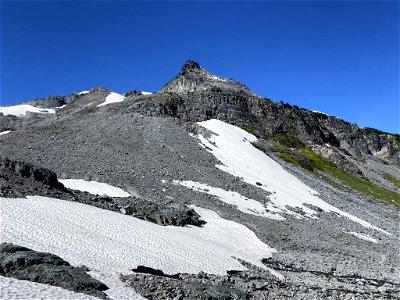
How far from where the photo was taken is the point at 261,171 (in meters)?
65.3

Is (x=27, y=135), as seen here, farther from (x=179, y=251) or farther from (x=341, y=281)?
(x=341, y=281)

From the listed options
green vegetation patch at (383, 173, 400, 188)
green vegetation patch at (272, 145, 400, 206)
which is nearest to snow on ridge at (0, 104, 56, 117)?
green vegetation patch at (272, 145, 400, 206)

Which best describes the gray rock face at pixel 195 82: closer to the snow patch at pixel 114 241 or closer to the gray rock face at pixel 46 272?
the snow patch at pixel 114 241

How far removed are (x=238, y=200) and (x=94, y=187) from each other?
18.2 m

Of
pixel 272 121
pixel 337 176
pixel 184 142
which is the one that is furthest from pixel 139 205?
pixel 272 121

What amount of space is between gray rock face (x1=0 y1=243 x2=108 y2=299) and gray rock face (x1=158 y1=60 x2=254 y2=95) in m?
132

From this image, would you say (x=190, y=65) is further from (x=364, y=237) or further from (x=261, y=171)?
(x=364, y=237)

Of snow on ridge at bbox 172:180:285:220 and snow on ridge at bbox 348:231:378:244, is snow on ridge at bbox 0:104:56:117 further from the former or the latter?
snow on ridge at bbox 348:231:378:244

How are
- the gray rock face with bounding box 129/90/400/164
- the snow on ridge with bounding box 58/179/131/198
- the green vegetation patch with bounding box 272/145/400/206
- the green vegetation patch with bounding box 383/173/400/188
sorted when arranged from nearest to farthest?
the snow on ridge with bounding box 58/179/131/198, the green vegetation patch with bounding box 272/145/400/206, the gray rock face with bounding box 129/90/400/164, the green vegetation patch with bounding box 383/173/400/188

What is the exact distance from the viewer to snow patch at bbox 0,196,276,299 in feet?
71.8

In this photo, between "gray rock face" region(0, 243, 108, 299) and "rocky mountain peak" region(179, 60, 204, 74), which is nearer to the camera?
"gray rock face" region(0, 243, 108, 299)

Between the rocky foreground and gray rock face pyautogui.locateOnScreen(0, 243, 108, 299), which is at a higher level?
the rocky foreground

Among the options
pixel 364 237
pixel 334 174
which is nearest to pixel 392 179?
pixel 334 174

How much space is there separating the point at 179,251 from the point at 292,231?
1824 centimetres
